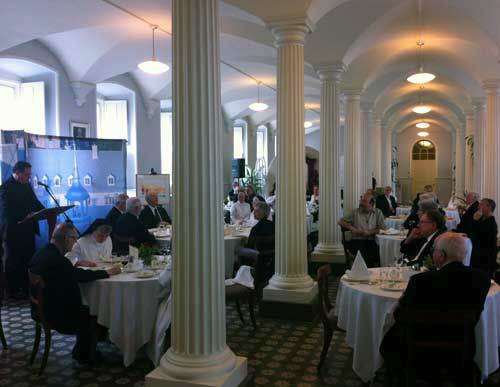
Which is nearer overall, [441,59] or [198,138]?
[198,138]

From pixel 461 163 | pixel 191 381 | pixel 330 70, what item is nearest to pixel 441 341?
pixel 191 381

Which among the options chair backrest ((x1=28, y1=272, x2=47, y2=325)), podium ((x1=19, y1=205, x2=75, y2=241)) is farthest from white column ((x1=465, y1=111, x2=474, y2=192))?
chair backrest ((x1=28, y1=272, x2=47, y2=325))

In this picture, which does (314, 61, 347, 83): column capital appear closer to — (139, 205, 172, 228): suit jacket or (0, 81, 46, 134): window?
(139, 205, 172, 228): suit jacket

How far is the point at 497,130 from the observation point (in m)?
11.5

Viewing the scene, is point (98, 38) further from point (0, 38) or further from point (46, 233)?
point (46, 233)

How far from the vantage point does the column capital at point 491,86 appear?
1165cm

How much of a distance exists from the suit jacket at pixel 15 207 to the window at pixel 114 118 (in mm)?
5373

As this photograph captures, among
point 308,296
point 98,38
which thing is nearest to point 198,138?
point 308,296

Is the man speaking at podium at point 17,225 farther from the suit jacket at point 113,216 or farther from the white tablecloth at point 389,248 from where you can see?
the white tablecloth at point 389,248

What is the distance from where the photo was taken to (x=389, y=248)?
25.6ft

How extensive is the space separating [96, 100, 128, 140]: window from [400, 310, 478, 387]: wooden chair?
10.5m

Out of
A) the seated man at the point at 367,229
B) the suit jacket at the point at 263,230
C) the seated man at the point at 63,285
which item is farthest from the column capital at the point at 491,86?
the seated man at the point at 63,285

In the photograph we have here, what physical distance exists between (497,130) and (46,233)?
9.62 metres

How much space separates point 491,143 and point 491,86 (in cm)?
134
